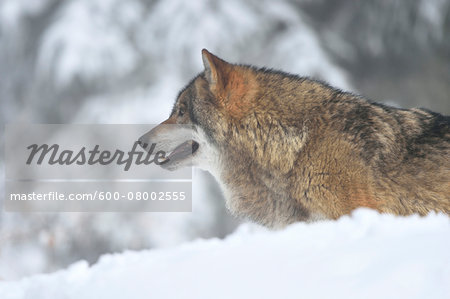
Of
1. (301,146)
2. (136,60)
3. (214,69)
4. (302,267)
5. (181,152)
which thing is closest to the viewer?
(302,267)

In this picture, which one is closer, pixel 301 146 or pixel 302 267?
→ pixel 302 267

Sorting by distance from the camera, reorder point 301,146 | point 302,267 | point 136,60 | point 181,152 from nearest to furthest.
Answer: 1. point 302,267
2. point 301,146
3. point 181,152
4. point 136,60

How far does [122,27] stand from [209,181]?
2.36 metres

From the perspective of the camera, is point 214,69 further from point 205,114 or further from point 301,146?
point 301,146

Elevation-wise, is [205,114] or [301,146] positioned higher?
[205,114]

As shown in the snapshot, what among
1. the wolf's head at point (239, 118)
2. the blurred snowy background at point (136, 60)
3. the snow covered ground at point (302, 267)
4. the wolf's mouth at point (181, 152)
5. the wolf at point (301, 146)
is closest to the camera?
the snow covered ground at point (302, 267)

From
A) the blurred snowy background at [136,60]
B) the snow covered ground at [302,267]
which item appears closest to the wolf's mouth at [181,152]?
the snow covered ground at [302,267]

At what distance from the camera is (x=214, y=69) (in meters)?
2.63

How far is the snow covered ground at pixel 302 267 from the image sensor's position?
1.43m

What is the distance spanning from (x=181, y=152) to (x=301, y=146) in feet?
2.53

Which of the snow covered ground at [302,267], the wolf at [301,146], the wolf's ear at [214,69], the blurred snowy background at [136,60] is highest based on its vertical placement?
the blurred snowy background at [136,60]

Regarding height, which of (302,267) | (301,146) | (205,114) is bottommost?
(302,267)

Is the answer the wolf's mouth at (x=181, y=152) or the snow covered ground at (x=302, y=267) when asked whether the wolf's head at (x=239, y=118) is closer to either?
the wolf's mouth at (x=181, y=152)

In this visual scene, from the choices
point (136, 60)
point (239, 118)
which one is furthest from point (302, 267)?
point (136, 60)
